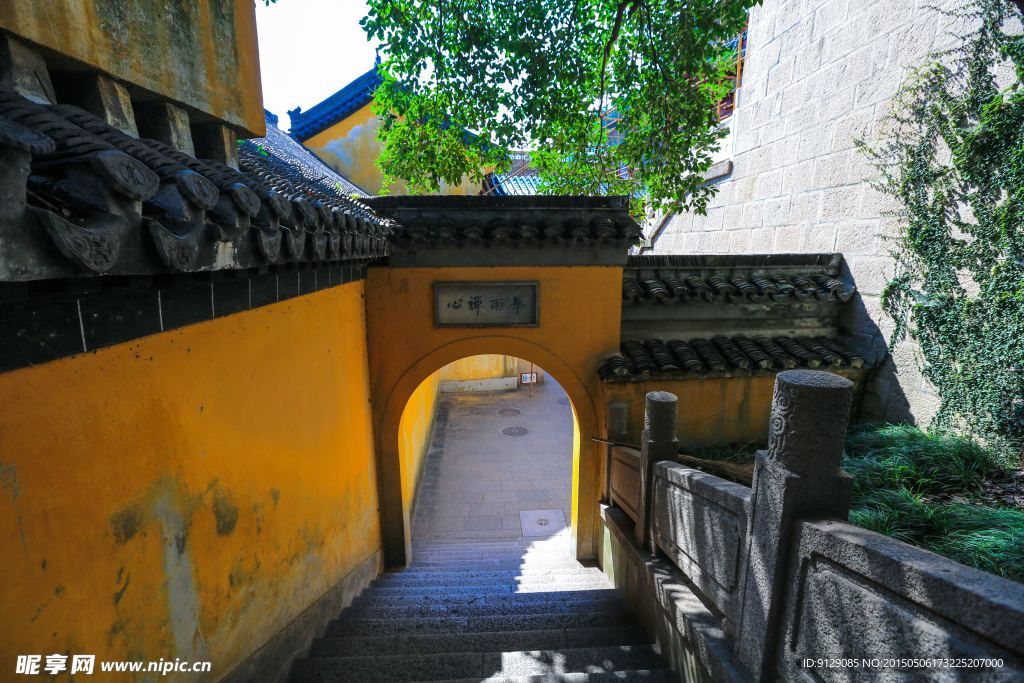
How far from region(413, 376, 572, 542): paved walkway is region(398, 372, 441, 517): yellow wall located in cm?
34

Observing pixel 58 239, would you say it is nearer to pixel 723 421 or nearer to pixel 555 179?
pixel 723 421

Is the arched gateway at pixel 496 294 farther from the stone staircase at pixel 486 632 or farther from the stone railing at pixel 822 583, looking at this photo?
the stone railing at pixel 822 583

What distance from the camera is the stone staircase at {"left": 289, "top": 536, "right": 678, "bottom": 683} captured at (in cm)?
348

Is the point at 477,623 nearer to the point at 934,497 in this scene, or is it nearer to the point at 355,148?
the point at 934,497

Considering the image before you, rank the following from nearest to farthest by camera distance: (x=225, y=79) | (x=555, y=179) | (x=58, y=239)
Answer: (x=58, y=239)
(x=225, y=79)
(x=555, y=179)

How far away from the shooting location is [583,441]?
242 inches

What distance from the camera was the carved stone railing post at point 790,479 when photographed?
207 centimetres

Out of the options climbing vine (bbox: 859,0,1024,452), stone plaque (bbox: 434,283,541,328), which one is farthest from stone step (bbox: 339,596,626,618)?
climbing vine (bbox: 859,0,1024,452)

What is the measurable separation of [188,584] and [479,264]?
4041 millimetres

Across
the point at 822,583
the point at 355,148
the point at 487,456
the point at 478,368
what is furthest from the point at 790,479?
the point at 355,148

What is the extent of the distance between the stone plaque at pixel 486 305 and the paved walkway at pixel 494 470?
388 centimetres

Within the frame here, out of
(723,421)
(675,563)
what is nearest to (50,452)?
(675,563)

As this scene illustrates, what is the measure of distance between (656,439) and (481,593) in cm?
286

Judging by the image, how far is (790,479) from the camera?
215 cm
